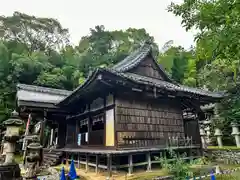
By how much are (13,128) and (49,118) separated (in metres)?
8.47

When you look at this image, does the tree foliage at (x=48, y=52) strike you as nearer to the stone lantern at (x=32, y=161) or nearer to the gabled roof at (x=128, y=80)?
the gabled roof at (x=128, y=80)

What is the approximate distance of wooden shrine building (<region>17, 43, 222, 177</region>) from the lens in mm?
8672

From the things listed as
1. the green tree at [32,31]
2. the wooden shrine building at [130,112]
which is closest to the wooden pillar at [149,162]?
the wooden shrine building at [130,112]

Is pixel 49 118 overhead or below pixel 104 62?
below

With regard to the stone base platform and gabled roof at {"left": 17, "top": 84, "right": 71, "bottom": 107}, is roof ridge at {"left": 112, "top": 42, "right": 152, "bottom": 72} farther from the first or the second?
the stone base platform

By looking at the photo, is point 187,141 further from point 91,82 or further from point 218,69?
point 218,69

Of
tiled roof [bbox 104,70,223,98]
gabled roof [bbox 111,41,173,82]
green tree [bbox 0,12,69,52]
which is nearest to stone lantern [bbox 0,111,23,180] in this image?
tiled roof [bbox 104,70,223,98]

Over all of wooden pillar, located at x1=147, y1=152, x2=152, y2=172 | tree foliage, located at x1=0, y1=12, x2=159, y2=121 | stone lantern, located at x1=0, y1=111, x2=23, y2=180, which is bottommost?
wooden pillar, located at x1=147, y1=152, x2=152, y2=172

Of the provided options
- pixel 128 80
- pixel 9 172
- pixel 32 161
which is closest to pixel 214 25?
pixel 128 80

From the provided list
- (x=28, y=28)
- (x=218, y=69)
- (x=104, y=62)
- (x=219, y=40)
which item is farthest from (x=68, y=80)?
(x=219, y=40)

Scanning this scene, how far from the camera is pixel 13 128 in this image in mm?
6938

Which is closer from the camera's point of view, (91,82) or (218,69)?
(91,82)

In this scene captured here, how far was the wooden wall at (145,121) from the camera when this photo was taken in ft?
29.8

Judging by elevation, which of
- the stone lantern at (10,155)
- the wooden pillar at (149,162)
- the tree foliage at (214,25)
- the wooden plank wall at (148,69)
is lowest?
the wooden pillar at (149,162)
